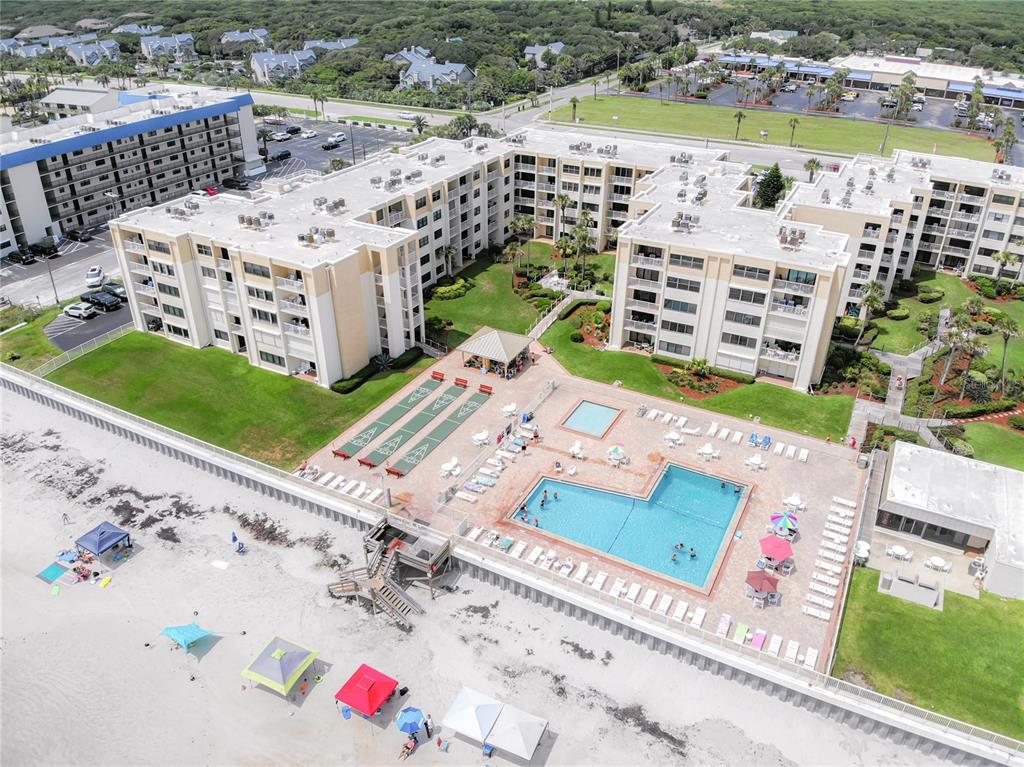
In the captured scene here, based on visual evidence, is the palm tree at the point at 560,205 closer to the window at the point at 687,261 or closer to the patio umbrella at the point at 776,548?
the window at the point at 687,261

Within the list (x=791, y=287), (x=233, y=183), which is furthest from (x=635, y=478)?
(x=233, y=183)

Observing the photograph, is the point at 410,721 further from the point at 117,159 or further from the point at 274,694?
the point at 117,159

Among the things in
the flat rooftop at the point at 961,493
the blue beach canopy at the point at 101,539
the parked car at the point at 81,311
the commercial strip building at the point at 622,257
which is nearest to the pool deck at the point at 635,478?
the flat rooftop at the point at 961,493

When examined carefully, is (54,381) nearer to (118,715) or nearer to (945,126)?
(118,715)

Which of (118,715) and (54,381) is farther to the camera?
(54,381)

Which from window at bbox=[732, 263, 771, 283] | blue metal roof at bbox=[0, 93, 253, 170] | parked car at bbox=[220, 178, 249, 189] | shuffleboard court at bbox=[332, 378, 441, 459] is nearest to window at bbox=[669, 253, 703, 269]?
window at bbox=[732, 263, 771, 283]

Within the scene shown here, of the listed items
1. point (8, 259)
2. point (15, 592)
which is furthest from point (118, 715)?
point (8, 259)

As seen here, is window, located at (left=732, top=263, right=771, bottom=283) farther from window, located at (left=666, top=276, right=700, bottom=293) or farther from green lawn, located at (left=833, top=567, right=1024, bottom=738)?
green lawn, located at (left=833, top=567, right=1024, bottom=738)
